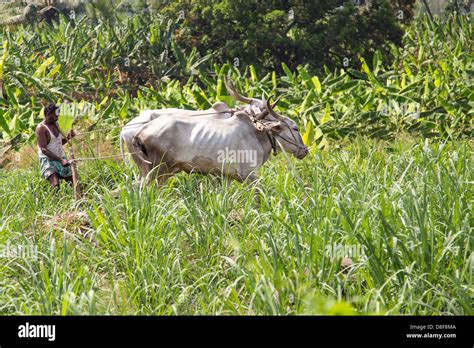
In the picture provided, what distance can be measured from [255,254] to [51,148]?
2.54 m

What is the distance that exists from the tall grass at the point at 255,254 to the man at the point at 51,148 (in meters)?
0.69

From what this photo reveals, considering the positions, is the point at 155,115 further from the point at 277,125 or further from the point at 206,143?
the point at 277,125

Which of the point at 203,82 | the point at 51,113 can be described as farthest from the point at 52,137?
the point at 203,82

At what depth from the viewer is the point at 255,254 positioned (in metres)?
5.87

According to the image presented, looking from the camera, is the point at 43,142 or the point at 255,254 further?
the point at 43,142

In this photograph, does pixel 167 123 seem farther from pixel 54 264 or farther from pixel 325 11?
pixel 325 11

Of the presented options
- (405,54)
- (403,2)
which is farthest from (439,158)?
(403,2)

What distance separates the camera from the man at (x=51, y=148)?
747cm

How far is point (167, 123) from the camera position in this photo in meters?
7.27

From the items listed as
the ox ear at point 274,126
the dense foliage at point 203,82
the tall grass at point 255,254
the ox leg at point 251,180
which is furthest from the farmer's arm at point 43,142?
the dense foliage at point 203,82

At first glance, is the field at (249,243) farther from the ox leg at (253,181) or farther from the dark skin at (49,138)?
the dark skin at (49,138)

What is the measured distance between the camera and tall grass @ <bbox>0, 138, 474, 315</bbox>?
469 cm
